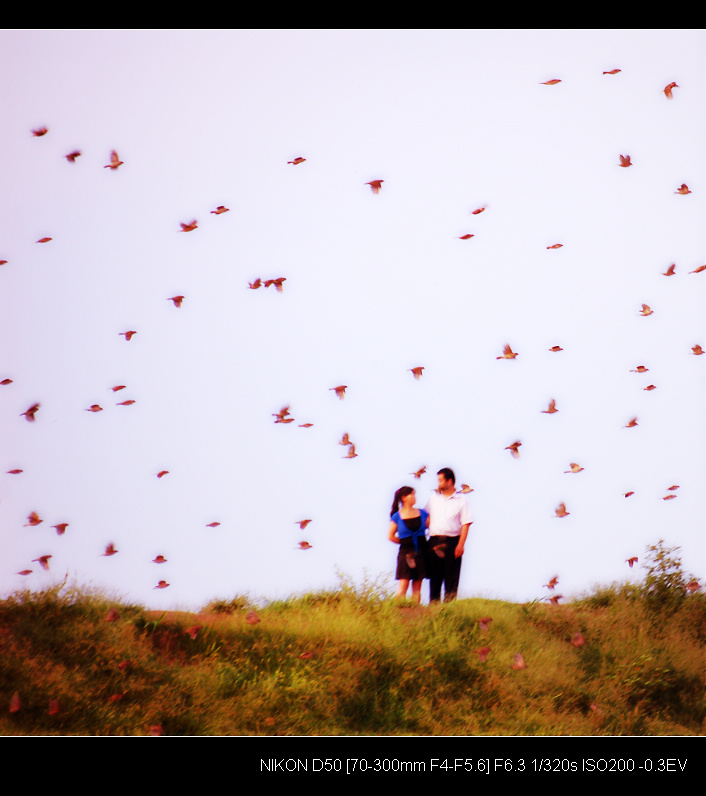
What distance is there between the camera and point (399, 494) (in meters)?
7.46

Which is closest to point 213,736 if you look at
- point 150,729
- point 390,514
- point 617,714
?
point 150,729

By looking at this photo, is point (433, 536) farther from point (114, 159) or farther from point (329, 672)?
point (114, 159)

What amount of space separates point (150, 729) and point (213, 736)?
1.48 feet

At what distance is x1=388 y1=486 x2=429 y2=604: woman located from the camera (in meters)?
7.34

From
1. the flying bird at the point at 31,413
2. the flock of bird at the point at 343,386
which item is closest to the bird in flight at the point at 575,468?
the flock of bird at the point at 343,386

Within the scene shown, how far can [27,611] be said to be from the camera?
6.85m

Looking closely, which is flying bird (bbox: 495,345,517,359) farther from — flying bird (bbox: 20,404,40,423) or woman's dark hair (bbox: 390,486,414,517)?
flying bird (bbox: 20,404,40,423)

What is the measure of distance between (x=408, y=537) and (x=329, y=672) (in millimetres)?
1255

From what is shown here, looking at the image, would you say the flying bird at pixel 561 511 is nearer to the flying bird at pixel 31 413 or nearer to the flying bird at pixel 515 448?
the flying bird at pixel 515 448

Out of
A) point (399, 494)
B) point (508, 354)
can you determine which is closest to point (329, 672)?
point (399, 494)

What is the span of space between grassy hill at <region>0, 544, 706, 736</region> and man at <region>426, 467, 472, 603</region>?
0.74 feet

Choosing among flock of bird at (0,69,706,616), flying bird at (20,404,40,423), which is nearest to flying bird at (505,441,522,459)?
flock of bird at (0,69,706,616)

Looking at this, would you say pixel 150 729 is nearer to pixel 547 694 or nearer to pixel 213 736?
pixel 213 736
